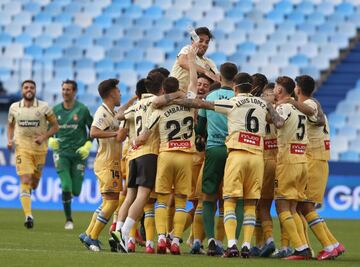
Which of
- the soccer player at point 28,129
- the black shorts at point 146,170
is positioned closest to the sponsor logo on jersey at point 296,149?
the black shorts at point 146,170

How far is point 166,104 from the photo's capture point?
13703 mm

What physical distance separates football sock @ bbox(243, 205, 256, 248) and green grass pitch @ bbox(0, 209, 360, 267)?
0.94 feet

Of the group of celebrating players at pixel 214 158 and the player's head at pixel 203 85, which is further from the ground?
the player's head at pixel 203 85

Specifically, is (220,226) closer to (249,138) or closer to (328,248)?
(328,248)

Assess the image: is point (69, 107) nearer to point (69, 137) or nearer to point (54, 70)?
point (69, 137)

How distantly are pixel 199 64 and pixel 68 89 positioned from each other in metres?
5.29

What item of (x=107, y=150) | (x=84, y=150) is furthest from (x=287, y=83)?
(x=84, y=150)

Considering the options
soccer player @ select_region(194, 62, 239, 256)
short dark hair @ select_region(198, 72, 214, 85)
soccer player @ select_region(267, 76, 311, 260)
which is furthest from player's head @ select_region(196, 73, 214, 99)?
soccer player @ select_region(267, 76, 311, 260)

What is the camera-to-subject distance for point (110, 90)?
49.0ft

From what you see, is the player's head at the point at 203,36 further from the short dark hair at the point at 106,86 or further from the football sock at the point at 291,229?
the football sock at the point at 291,229

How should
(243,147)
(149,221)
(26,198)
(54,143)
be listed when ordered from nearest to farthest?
(243,147) < (149,221) < (26,198) < (54,143)

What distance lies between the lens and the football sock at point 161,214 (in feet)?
45.1

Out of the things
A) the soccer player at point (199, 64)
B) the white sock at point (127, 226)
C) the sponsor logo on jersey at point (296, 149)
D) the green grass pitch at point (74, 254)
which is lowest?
the green grass pitch at point (74, 254)

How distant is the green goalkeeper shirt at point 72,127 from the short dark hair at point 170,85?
251 inches
